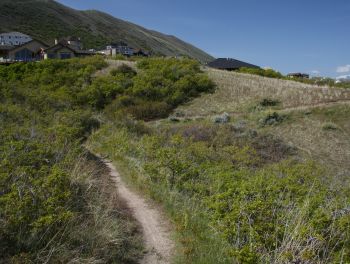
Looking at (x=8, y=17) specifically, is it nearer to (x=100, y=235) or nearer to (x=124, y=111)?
(x=124, y=111)

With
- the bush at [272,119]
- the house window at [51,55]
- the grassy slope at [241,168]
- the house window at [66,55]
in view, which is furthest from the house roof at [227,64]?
the bush at [272,119]

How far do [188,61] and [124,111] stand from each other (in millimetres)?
15952

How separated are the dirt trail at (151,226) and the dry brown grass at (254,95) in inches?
942

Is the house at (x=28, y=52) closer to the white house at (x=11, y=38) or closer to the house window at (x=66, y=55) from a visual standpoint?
the house window at (x=66, y=55)

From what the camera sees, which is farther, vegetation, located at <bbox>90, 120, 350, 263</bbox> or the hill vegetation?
the hill vegetation

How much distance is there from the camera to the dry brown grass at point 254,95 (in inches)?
1261

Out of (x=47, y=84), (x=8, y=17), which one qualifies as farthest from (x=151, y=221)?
(x=8, y=17)

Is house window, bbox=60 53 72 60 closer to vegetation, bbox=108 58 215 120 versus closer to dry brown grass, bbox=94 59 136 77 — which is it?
dry brown grass, bbox=94 59 136 77

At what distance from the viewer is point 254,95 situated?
3453 centimetres

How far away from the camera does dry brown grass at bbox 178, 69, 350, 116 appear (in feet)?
105

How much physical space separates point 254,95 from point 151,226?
2971 centimetres

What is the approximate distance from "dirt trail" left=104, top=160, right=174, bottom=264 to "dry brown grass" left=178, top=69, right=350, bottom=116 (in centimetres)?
2392

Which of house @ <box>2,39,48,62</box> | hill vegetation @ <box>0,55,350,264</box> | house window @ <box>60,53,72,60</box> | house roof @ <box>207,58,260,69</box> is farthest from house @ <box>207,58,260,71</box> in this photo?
hill vegetation @ <box>0,55,350,264</box>

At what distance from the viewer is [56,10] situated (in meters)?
113
